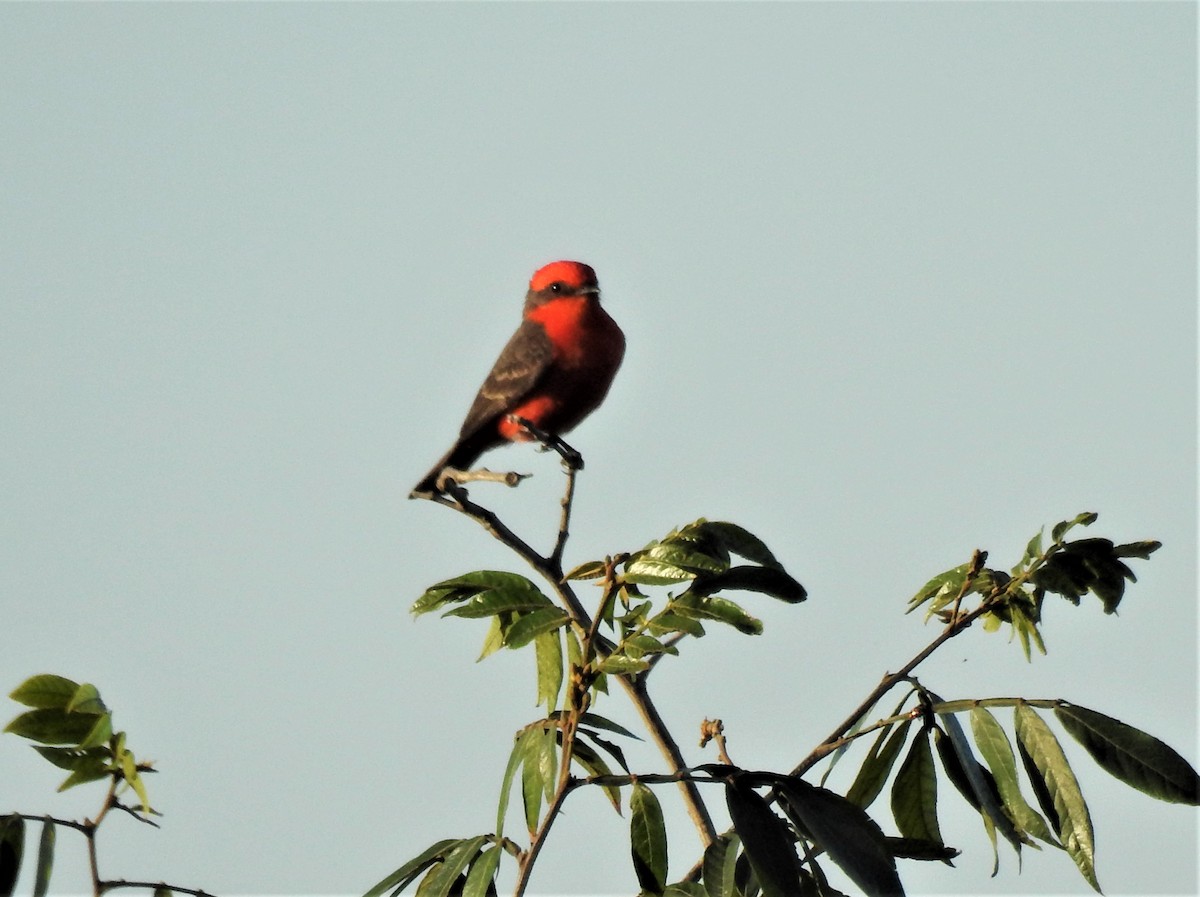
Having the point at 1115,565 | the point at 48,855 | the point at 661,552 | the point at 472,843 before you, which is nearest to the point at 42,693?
the point at 48,855

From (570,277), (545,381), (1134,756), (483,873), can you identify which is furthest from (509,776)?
(570,277)

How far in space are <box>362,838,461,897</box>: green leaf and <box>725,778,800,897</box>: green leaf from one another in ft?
1.99

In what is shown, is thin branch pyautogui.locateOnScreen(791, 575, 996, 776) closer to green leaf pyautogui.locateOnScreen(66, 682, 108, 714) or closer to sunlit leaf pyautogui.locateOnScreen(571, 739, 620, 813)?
sunlit leaf pyautogui.locateOnScreen(571, 739, 620, 813)

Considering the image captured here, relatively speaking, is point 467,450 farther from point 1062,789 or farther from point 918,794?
point 1062,789

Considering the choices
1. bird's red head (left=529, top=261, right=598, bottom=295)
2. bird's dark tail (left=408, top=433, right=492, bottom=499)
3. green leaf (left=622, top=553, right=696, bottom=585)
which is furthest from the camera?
bird's red head (left=529, top=261, right=598, bottom=295)

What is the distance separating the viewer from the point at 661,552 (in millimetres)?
2871

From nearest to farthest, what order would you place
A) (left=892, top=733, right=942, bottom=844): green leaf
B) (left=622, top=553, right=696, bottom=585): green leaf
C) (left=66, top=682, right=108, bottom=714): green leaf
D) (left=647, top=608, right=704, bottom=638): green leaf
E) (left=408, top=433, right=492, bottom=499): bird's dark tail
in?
(left=66, top=682, right=108, bottom=714): green leaf < (left=647, top=608, right=704, bottom=638): green leaf < (left=622, top=553, right=696, bottom=585): green leaf < (left=892, top=733, right=942, bottom=844): green leaf < (left=408, top=433, right=492, bottom=499): bird's dark tail

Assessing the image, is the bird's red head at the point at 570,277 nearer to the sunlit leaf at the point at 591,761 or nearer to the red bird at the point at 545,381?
the red bird at the point at 545,381

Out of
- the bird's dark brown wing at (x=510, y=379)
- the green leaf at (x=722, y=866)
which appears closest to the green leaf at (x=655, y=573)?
the green leaf at (x=722, y=866)

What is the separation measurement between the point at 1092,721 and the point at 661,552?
3.08 feet

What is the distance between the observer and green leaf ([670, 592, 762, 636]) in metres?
2.86

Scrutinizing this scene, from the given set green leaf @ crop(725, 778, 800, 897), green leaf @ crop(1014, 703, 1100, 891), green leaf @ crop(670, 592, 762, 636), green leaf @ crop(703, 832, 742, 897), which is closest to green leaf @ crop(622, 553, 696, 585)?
green leaf @ crop(670, 592, 762, 636)

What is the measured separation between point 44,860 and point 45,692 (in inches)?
11.1

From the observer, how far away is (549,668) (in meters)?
3.20
